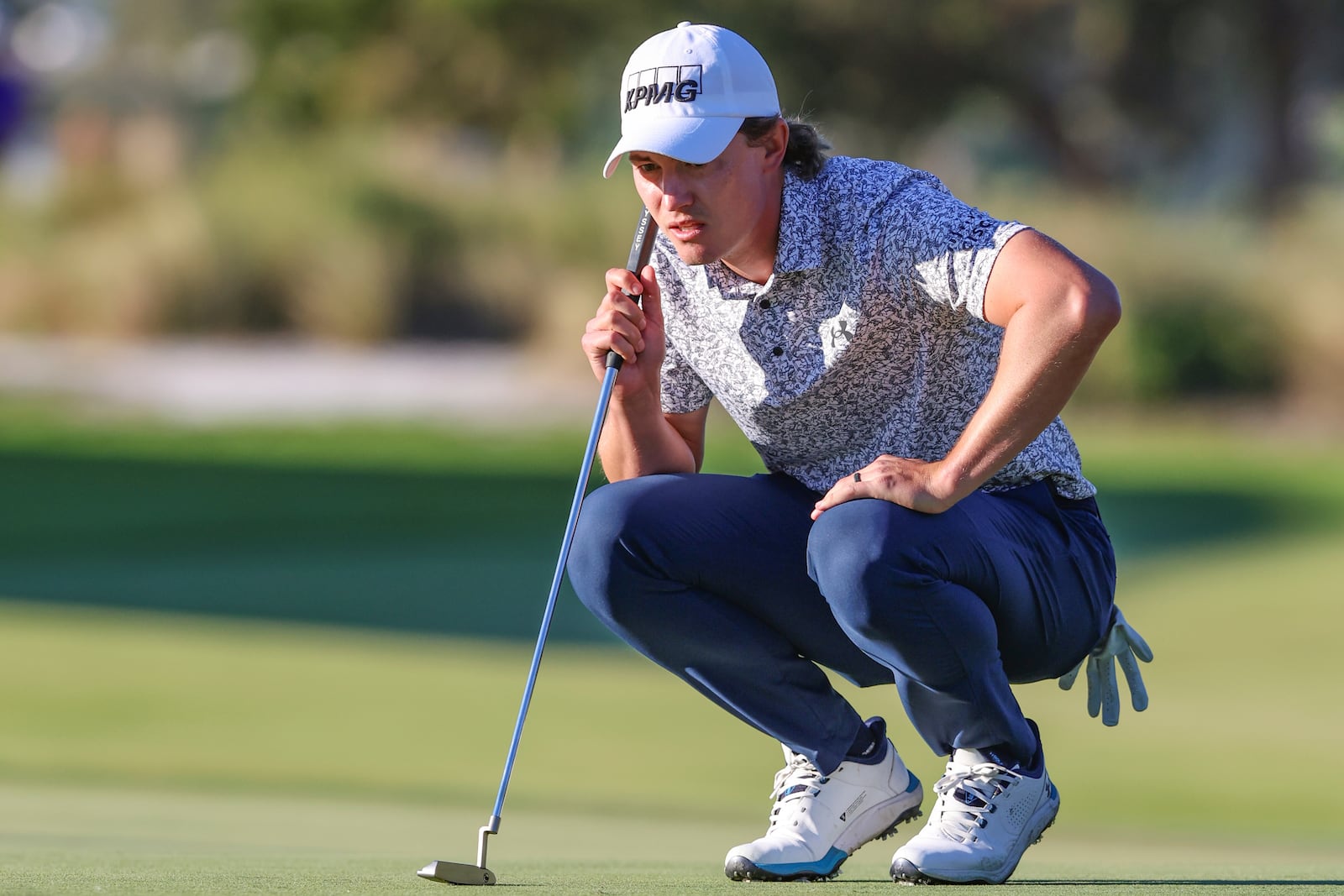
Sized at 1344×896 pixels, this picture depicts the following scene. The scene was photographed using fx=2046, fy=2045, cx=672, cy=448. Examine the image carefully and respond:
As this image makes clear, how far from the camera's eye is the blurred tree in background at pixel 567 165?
47.2 feet

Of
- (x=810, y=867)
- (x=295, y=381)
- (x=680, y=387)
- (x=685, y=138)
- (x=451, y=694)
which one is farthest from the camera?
(x=295, y=381)

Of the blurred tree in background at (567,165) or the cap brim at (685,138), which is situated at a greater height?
the blurred tree in background at (567,165)

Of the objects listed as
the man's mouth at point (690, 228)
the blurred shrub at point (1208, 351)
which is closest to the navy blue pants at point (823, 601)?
the man's mouth at point (690, 228)

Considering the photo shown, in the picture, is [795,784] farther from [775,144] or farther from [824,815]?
[775,144]

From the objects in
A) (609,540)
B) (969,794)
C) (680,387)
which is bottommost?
(969,794)

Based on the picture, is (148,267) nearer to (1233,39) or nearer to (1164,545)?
(1164,545)

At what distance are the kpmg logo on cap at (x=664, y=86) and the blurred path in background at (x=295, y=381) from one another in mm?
10353

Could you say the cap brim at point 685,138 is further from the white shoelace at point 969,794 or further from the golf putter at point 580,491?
the white shoelace at point 969,794

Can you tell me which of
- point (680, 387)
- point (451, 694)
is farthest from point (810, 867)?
point (451, 694)

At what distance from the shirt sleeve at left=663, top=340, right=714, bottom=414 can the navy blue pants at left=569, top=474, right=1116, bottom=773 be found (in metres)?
0.15

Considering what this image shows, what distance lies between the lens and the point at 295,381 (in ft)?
46.3

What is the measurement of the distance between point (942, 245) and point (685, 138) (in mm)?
360

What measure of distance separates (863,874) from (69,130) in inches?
612

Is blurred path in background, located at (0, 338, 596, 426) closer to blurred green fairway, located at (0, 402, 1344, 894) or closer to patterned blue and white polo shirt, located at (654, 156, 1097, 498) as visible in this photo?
blurred green fairway, located at (0, 402, 1344, 894)
